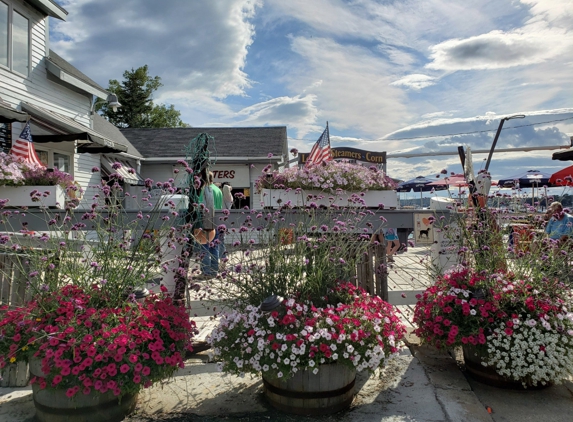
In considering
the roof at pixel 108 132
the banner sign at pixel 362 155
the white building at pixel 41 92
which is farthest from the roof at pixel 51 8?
the banner sign at pixel 362 155

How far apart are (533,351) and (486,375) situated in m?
0.40

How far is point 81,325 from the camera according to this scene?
94.8 inches

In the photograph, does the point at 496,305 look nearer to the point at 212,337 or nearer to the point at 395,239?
the point at 212,337

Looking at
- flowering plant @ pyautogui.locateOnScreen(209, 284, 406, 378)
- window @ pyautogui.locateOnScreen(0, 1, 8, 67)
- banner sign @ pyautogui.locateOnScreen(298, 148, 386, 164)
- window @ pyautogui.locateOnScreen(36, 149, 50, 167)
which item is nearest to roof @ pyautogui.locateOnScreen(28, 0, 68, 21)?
window @ pyautogui.locateOnScreen(0, 1, 8, 67)

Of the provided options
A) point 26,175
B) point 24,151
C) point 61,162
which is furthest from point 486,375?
point 61,162

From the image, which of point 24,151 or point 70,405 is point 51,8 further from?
point 70,405

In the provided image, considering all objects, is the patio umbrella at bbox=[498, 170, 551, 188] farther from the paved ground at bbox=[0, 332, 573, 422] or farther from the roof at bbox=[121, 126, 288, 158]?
the paved ground at bbox=[0, 332, 573, 422]

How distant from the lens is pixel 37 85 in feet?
34.7

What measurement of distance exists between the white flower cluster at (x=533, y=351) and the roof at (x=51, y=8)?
12.2 m

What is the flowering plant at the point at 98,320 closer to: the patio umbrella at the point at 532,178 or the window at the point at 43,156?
the window at the point at 43,156

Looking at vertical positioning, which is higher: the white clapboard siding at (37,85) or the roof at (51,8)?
the roof at (51,8)

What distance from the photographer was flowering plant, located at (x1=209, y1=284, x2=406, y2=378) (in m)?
2.41

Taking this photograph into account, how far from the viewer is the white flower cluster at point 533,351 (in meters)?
2.65

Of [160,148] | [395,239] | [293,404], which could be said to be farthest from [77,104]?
[293,404]
